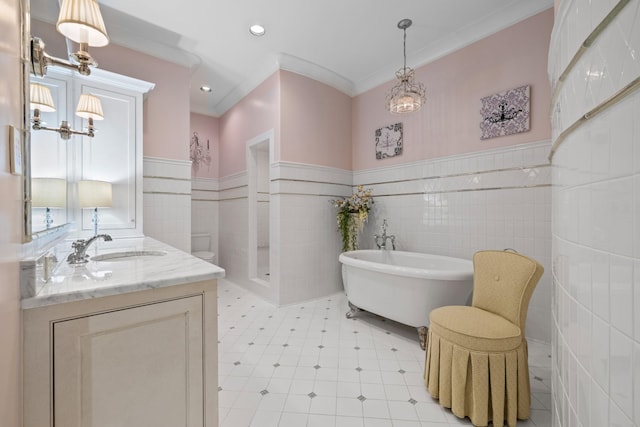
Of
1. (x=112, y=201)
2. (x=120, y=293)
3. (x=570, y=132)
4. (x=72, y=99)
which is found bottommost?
(x=120, y=293)

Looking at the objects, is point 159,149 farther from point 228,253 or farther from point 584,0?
point 584,0

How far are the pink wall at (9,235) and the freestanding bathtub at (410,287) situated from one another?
2.14m

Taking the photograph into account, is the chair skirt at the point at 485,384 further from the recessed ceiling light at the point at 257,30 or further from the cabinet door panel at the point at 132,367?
the recessed ceiling light at the point at 257,30

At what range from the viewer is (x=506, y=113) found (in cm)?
248

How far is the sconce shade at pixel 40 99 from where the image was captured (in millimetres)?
1332

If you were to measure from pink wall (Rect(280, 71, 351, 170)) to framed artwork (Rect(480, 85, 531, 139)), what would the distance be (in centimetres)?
180

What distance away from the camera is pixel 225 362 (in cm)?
202

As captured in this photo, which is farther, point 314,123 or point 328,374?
point 314,123

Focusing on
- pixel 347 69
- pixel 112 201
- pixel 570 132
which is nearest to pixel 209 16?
pixel 347 69

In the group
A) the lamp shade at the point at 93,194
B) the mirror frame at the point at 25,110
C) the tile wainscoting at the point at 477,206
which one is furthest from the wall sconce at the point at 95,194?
the tile wainscoting at the point at 477,206

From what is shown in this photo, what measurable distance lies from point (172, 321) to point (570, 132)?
59.7 inches

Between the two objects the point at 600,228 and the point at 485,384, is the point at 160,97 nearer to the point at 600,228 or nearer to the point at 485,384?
the point at 600,228

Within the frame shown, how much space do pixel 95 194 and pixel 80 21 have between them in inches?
53.1

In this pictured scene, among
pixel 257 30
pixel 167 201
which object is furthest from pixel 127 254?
pixel 257 30
